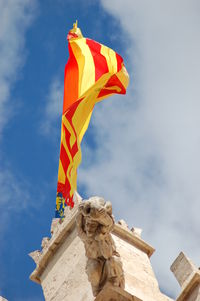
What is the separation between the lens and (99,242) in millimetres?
4160

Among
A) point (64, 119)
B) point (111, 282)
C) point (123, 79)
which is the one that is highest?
point (123, 79)

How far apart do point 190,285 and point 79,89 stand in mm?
6668

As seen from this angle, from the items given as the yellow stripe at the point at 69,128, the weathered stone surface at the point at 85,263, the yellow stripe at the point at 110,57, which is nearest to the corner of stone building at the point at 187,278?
the weathered stone surface at the point at 85,263

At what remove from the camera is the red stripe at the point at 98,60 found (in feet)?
36.6

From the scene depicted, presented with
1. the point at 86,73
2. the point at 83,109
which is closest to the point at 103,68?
the point at 86,73

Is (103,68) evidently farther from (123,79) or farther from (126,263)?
(126,263)

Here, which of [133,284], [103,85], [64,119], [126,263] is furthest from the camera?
[103,85]

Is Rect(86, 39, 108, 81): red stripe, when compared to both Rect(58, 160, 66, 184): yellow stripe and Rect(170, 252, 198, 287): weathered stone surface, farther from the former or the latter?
Rect(170, 252, 198, 287): weathered stone surface

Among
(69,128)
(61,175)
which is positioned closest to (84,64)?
(69,128)

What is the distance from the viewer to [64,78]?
11438 mm

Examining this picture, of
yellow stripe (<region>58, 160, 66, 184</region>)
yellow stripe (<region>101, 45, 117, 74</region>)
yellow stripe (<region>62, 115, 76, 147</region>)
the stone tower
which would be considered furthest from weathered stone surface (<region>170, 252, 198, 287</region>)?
yellow stripe (<region>101, 45, 117, 74</region>)

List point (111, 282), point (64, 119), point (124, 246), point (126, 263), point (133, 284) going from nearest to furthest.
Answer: point (111, 282), point (133, 284), point (126, 263), point (124, 246), point (64, 119)

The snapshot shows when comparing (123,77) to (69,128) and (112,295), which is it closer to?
(69,128)

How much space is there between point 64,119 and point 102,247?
5.99m
